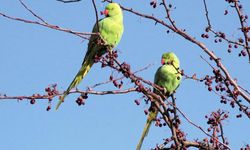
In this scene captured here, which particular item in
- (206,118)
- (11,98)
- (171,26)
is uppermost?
(171,26)

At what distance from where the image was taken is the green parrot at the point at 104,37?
4445mm

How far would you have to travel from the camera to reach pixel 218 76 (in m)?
4.01

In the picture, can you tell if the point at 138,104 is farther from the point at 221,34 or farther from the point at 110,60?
the point at 221,34

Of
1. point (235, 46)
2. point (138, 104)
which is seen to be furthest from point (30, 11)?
point (235, 46)

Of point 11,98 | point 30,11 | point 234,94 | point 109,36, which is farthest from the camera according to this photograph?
point 109,36

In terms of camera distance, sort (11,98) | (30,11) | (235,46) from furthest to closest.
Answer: (235,46) → (11,98) → (30,11)

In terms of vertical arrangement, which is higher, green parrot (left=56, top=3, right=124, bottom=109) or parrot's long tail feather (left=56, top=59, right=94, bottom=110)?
green parrot (left=56, top=3, right=124, bottom=109)

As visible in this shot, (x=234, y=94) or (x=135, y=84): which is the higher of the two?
(x=234, y=94)

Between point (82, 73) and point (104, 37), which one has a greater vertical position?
point (104, 37)

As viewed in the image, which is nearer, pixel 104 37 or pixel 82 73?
pixel 82 73

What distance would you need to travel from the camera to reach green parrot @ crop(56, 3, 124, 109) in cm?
444

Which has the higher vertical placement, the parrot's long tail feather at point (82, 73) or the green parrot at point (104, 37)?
the green parrot at point (104, 37)

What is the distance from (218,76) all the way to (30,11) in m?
1.67

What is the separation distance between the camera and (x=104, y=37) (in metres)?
4.92
